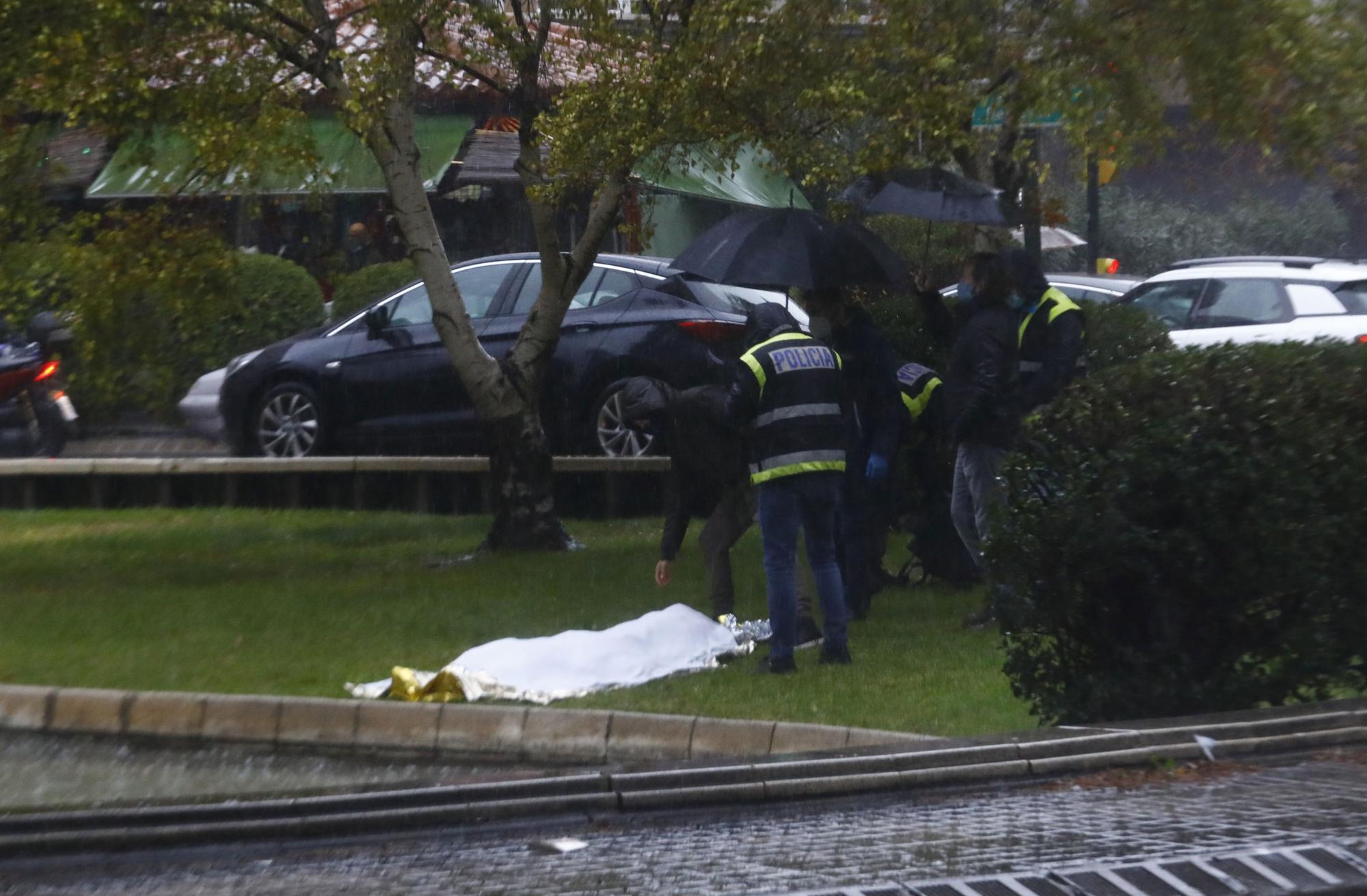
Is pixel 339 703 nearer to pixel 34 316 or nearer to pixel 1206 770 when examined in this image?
pixel 1206 770

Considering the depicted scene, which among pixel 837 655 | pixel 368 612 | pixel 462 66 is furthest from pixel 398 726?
pixel 462 66

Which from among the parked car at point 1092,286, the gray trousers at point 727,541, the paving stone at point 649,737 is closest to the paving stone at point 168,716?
the paving stone at point 649,737

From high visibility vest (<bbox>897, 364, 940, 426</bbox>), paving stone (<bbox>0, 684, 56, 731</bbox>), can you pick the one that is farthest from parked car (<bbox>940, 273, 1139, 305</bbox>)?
paving stone (<bbox>0, 684, 56, 731</bbox>)

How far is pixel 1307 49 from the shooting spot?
9148 millimetres

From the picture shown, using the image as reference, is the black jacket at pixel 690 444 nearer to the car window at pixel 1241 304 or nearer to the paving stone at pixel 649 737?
the paving stone at pixel 649 737

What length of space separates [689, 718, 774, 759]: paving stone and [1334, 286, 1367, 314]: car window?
34.0 feet

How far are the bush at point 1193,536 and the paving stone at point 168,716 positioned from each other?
3.47m

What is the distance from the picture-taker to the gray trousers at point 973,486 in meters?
7.75

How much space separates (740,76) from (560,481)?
443cm

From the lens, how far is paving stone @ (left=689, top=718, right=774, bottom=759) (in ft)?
20.5

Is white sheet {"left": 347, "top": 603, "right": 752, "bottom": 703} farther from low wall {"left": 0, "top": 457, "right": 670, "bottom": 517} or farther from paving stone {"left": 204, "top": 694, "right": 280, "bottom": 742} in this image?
low wall {"left": 0, "top": 457, "right": 670, "bottom": 517}

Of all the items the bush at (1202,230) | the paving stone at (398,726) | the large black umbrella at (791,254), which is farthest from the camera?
the bush at (1202,230)

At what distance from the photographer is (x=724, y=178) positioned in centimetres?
1378

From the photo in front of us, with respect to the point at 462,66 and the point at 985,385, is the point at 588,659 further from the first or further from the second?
the point at 462,66
